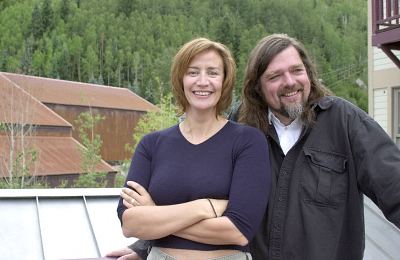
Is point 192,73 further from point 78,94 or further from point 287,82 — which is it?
point 78,94

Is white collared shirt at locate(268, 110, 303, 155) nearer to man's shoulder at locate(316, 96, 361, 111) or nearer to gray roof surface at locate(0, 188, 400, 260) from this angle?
man's shoulder at locate(316, 96, 361, 111)

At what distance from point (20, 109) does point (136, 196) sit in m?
23.6

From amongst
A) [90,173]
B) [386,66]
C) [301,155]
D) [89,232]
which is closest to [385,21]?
[386,66]

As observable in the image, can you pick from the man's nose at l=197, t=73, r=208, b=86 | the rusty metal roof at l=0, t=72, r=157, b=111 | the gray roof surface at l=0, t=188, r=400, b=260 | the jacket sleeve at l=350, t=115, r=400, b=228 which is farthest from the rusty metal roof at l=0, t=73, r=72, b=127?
the jacket sleeve at l=350, t=115, r=400, b=228

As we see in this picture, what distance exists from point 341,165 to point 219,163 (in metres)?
0.38

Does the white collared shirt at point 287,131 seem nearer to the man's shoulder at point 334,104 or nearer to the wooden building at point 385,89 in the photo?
the man's shoulder at point 334,104

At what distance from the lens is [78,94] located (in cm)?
4291

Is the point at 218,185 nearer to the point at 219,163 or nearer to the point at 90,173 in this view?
the point at 219,163

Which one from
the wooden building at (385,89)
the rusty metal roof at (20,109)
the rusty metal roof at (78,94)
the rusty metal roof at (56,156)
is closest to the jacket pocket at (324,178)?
the wooden building at (385,89)

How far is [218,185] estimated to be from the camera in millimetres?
1562

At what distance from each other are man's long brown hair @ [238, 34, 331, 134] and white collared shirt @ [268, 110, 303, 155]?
0.03 metres

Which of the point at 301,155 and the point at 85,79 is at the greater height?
the point at 301,155

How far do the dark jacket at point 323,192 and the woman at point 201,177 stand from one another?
97mm

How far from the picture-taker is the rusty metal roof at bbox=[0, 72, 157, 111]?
40.8 meters
